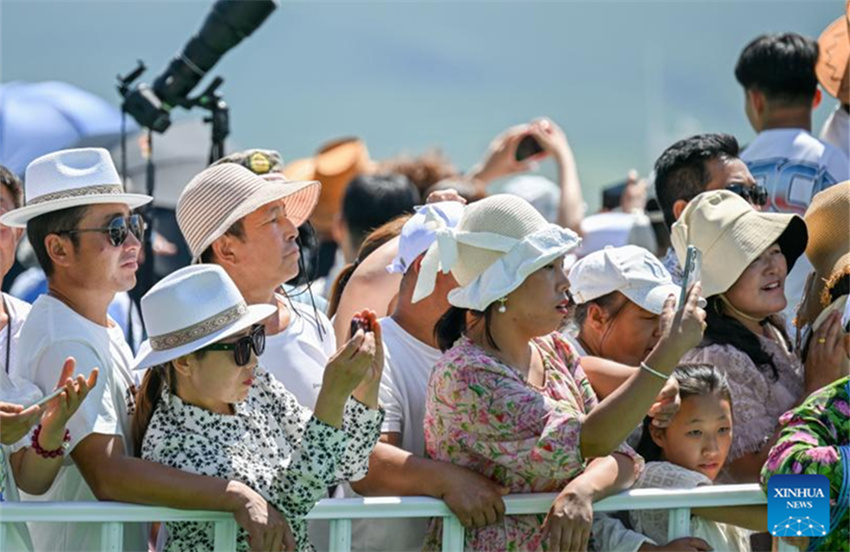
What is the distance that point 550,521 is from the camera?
4117 millimetres

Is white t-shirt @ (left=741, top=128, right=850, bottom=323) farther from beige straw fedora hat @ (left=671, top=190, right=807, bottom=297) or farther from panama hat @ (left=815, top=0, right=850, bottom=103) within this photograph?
beige straw fedora hat @ (left=671, top=190, right=807, bottom=297)

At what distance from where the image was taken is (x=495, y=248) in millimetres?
4316

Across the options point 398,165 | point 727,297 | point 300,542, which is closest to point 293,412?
point 300,542

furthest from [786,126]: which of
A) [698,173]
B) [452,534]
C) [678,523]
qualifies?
[452,534]

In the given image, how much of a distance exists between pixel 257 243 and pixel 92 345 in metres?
0.66

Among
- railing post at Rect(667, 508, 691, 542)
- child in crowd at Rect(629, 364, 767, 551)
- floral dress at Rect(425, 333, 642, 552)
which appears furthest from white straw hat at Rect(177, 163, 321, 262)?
railing post at Rect(667, 508, 691, 542)

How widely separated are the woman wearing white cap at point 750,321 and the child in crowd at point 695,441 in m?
0.11

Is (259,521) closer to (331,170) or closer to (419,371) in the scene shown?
(419,371)

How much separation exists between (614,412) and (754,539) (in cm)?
115

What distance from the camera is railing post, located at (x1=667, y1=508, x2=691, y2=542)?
4.32m

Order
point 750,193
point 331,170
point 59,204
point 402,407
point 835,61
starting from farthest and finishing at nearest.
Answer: point 331,170 < point 835,61 < point 750,193 < point 402,407 < point 59,204

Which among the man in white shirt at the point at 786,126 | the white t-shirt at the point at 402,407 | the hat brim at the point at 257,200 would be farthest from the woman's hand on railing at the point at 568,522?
the man in white shirt at the point at 786,126

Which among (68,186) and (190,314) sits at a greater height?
(68,186)

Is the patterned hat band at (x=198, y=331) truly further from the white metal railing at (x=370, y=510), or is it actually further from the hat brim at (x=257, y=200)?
the hat brim at (x=257, y=200)
